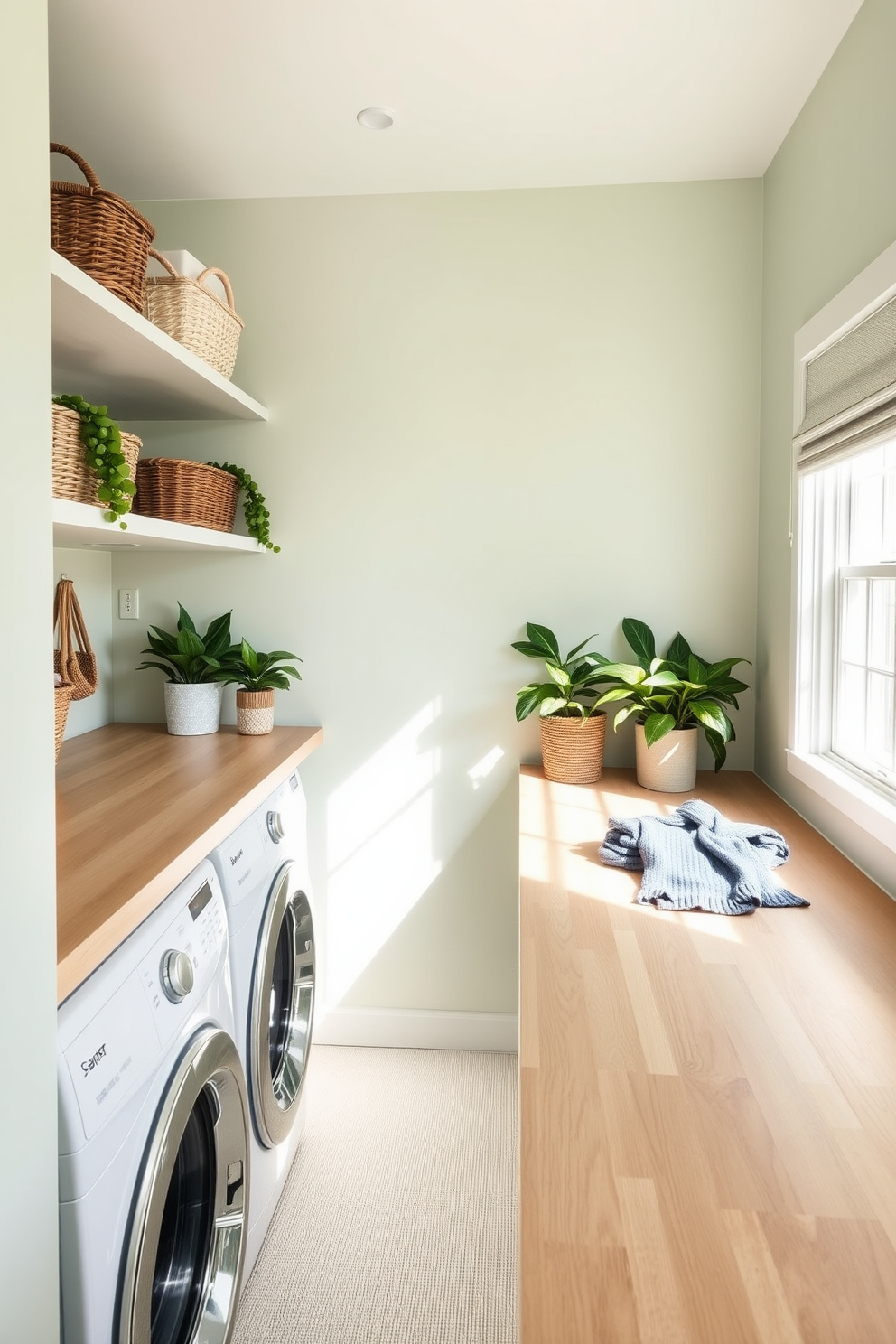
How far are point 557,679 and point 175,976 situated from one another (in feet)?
4.46

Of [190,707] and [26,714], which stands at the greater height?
[26,714]

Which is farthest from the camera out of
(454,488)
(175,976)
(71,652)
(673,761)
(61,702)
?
(454,488)

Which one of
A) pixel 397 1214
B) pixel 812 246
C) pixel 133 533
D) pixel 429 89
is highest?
pixel 429 89

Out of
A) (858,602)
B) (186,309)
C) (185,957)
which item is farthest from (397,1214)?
(186,309)

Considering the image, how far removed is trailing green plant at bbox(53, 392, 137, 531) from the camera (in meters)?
1.50

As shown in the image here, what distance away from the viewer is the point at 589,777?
2.36 metres

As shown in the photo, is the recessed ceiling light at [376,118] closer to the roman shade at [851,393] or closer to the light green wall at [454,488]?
the light green wall at [454,488]

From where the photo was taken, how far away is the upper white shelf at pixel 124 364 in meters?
1.52

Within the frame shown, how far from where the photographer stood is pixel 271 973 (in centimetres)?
176

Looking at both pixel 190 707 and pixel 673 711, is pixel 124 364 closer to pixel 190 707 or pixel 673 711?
pixel 190 707

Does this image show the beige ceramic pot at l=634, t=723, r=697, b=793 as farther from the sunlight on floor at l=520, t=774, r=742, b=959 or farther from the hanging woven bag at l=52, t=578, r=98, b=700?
the hanging woven bag at l=52, t=578, r=98, b=700

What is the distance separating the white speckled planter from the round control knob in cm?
124

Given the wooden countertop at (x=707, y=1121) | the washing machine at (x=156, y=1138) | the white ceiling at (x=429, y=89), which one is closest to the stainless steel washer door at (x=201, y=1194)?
the washing machine at (x=156, y=1138)

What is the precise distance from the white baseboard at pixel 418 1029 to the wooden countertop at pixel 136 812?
0.88m
